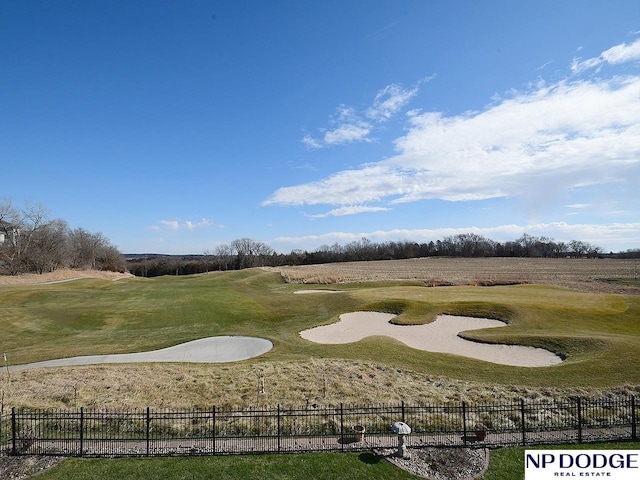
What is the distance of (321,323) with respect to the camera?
3316 cm

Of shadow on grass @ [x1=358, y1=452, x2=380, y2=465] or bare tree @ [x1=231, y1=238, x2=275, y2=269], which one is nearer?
shadow on grass @ [x1=358, y1=452, x2=380, y2=465]

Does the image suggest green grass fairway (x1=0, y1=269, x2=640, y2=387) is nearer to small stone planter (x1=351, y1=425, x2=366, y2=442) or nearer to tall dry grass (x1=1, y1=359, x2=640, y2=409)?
tall dry grass (x1=1, y1=359, x2=640, y2=409)

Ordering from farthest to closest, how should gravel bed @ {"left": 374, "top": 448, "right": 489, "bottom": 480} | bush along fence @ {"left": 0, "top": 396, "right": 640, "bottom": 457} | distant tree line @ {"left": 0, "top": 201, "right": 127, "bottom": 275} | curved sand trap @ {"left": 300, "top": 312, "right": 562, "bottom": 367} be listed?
distant tree line @ {"left": 0, "top": 201, "right": 127, "bottom": 275} → curved sand trap @ {"left": 300, "top": 312, "right": 562, "bottom": 367} → bush along fence @ {"left": 0, "top": 396, "right": 640, "bottom": 457} → gravel bed @ {"left": 374, "top": 448, "right": 489, "bottom": 480}

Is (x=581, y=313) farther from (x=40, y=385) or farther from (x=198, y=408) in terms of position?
(x=40, y=385)

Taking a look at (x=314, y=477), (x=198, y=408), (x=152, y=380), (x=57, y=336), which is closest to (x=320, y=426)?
(x=314, y=477)

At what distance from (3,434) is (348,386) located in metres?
14.6

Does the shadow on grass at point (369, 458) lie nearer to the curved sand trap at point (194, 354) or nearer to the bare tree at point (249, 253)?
the curved sand trap at point (194, 354)

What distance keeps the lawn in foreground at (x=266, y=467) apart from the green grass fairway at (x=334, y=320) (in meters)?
8.11

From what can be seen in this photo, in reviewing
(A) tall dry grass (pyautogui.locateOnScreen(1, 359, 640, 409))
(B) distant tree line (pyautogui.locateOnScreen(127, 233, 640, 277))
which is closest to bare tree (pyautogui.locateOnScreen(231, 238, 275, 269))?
(B) distant tree line (pyautogui.locateOnScreen(127, 233, 640, 277))

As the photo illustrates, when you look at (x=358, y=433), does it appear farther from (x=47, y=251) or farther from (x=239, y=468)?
(x=47, y=251)

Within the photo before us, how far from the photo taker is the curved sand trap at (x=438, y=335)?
23328 millimetres

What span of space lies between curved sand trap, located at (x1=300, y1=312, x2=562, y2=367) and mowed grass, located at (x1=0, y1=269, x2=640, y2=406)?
3.40 feet

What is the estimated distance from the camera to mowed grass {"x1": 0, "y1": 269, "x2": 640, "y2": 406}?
66.3 feet

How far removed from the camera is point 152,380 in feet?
63.7
